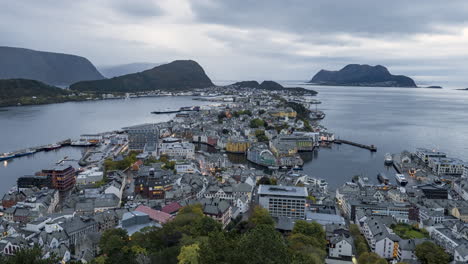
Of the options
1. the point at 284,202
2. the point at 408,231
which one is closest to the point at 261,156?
the point at 284,202

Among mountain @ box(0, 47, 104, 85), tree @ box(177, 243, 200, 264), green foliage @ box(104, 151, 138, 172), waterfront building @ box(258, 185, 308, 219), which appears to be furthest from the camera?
mountain @ box(0, 47, 104, 85)

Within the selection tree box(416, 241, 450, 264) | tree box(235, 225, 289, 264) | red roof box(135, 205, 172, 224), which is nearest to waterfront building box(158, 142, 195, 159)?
red roof box(135, 205, 172, 224)

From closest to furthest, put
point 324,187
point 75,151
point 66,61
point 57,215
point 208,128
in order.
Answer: point 57,215 → point 324,187 → point 75,151 → point 208,128 → point 66,61

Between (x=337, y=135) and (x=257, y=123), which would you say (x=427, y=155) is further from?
(x=257, y=123)

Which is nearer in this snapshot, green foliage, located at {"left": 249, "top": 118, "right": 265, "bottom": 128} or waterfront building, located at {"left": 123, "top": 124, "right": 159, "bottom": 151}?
waterfront building, located at {"left": 123, "top": 124, "right": 159, "bottom": 151}

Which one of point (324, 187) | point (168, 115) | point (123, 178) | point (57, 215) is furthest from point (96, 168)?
point (168, 115)

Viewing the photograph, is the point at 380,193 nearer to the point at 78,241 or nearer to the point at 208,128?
the point at 78,241

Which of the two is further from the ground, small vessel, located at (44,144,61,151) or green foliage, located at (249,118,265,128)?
green foliage, located at (249,118,265,128)

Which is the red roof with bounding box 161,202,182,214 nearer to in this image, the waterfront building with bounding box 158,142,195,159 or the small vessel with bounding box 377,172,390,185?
the waterfront building with bounding box 158,142,195,159
